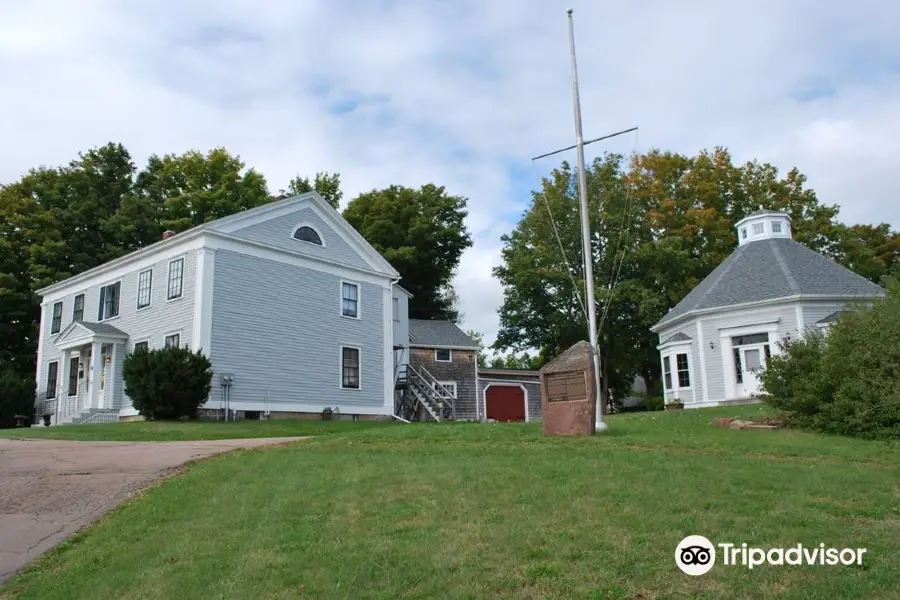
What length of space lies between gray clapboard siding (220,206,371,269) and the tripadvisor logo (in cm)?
2156

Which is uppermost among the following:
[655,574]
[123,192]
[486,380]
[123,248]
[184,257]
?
[123,192]

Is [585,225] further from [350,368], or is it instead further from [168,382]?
[350,368]

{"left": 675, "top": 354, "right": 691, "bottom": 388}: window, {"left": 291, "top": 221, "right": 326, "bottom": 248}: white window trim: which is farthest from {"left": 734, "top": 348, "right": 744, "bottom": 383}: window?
{"left": 291, "top": 221, "right": 326, "bottom": 248}: white window trim

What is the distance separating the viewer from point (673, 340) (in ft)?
96.7

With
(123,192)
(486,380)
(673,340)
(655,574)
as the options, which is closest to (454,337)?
(486,380)

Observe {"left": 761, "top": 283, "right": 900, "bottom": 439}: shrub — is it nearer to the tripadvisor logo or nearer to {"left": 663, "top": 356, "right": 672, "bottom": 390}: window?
the tripadvisor logo

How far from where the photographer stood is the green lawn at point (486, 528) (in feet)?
18.6

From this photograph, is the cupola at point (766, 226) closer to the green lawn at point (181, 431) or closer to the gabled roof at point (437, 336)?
the gabled roof at point (437, 336)

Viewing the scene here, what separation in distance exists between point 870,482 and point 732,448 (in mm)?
3104

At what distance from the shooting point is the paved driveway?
8062 mm

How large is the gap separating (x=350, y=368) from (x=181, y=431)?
962 cm

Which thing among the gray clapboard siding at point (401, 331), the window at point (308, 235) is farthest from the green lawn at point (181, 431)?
the gray clapboard siding at point (401, 331)

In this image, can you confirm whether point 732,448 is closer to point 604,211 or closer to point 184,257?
point 184,257

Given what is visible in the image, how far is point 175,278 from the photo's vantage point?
25266 millimetres
